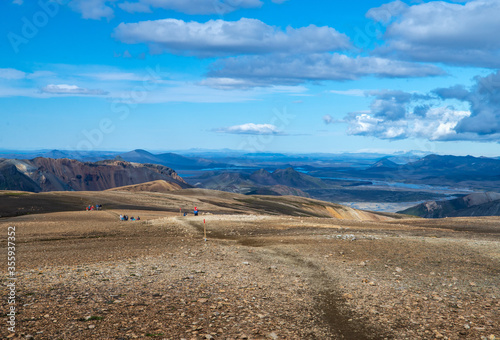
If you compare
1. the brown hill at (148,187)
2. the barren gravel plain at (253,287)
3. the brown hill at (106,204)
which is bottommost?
the brown hill at (148,187)

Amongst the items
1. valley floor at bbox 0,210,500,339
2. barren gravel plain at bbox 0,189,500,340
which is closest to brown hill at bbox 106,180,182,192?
barren gravel plain at bbox 0,189,500,340

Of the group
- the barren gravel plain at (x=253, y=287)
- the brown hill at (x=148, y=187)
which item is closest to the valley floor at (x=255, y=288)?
the barren gravel plain at (x=253, y=287)

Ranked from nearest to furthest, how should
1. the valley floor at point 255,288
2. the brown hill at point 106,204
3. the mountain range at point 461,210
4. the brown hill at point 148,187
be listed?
the valley floor at point 255,288 < the brown hill at point 106,204 < the brown hill at point 148,187 < the mountain range at point 461,210

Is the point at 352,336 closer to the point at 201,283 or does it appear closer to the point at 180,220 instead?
the point at 201,283

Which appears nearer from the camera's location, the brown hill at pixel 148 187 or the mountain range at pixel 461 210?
the brown hill at pixel 148 187

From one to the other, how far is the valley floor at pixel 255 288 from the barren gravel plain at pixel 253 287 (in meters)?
0.04

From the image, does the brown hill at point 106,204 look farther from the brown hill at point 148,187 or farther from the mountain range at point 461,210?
the mountain range at point 461,210

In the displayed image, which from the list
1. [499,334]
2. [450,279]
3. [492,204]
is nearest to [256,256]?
[450,279]

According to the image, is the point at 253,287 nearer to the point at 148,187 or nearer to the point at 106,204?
the point at 106,204

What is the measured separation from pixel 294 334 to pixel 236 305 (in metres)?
2.56

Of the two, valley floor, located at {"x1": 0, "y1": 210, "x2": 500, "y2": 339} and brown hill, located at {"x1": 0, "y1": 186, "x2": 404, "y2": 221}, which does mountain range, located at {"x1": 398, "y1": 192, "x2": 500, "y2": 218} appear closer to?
brown hill, located at {"x1": 0, "y1": 186, "x2": 404, "y2": 221}

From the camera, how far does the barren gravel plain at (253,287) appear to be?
1070 cm

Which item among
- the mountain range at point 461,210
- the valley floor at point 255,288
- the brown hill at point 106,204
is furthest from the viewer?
the mountain range at point 461,210

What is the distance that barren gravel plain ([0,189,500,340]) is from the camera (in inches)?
421
